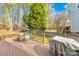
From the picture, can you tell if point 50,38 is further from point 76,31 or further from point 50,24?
point 76,31

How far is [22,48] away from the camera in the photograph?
2348 millimetres

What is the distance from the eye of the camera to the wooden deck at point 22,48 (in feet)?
7.61

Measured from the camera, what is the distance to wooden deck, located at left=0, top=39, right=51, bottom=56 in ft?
7.61

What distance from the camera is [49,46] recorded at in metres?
2.33

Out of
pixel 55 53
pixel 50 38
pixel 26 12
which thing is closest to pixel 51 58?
pixel 55 53

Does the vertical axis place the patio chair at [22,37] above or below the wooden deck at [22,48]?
above

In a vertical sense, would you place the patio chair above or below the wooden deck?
above

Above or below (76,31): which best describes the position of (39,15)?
above

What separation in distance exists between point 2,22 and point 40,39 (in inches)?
19.2

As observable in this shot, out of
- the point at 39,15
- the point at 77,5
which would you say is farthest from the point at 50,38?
the point at 77,5

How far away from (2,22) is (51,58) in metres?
0.71

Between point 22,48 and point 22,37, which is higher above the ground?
point 22,37

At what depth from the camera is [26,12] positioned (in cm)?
235

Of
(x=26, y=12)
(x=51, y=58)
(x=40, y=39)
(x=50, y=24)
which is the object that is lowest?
(x=51, y=58)
